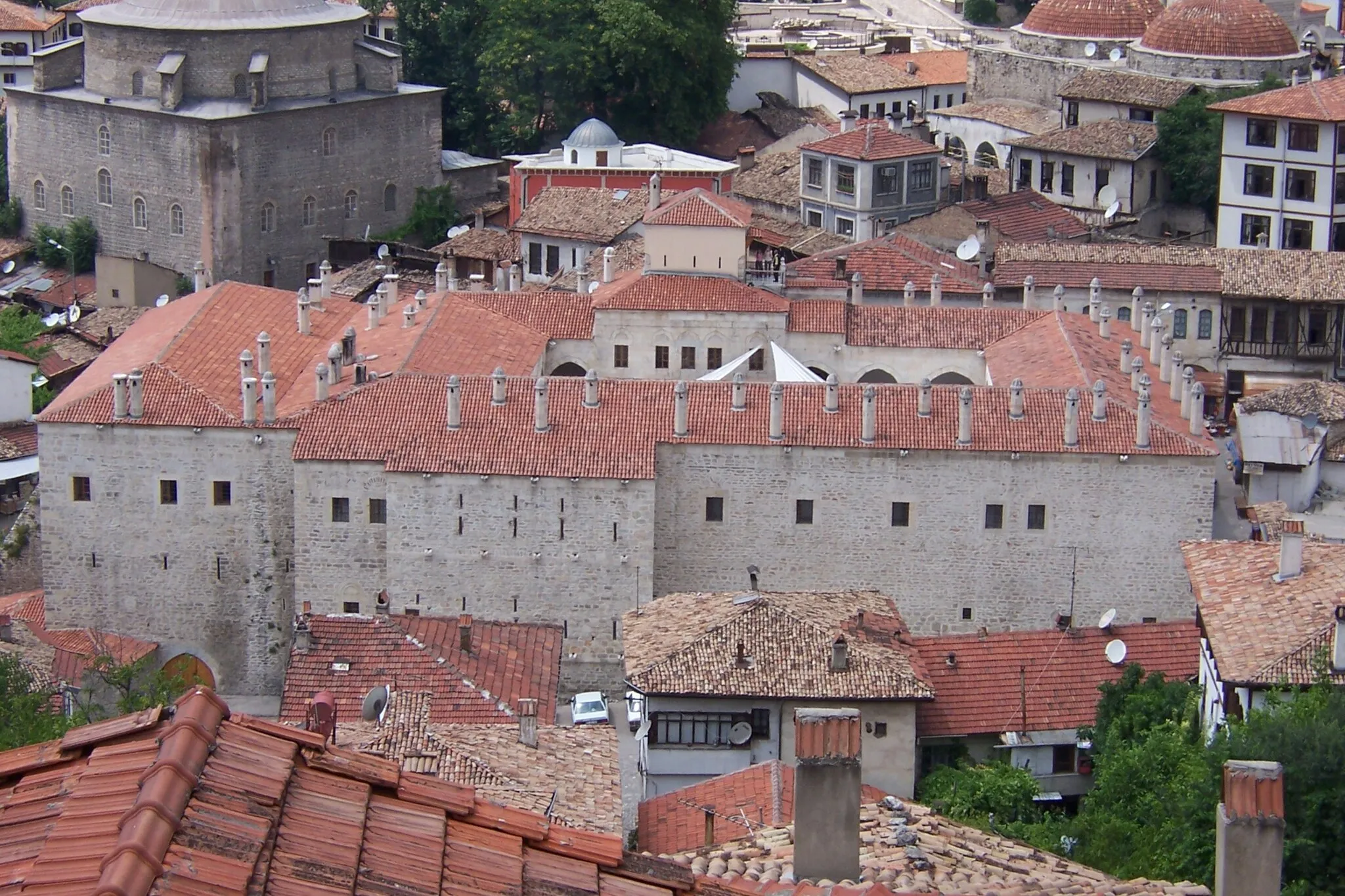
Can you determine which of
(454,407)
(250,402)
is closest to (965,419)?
(454,407)

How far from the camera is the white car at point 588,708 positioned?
36281 mm

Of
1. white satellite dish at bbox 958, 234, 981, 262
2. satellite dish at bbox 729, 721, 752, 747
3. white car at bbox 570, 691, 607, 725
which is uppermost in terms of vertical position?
white satellite dish at bbox 958, 234, 981, 262

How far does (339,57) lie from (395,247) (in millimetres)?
6890

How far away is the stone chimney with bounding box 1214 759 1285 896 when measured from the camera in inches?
649

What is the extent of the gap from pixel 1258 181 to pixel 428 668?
34.6 metres

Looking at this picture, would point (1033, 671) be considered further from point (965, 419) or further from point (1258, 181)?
point (1258, 181)

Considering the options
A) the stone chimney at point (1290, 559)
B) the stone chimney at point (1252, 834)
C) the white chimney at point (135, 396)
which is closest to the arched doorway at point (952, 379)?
the stone chimney at point (1290, 559)

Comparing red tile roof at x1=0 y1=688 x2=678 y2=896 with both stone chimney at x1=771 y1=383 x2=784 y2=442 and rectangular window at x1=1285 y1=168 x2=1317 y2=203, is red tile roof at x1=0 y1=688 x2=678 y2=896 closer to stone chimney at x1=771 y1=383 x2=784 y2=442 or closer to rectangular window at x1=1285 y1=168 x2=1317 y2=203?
stone chimney at x1=771 y1=383 x2=784 y2=442

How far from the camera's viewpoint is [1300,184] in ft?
199

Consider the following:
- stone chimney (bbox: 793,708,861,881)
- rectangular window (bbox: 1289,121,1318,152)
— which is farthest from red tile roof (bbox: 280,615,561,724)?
rectangular window (bbox: 1289,121,1318,152)

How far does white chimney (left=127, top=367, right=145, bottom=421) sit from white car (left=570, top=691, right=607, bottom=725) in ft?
28.9

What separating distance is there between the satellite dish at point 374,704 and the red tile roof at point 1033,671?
7.65 meters

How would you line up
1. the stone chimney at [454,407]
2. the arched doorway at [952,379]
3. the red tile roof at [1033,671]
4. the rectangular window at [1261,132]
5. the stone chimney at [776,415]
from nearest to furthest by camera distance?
the red tile roof at [1033,671] < the stone chimney at [776,415] < the stone chimney at [454,407] < the arched doorway at [952,379] < the rectangular window at [1261,132]

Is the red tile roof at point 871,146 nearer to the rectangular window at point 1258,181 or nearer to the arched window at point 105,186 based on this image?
the rectangular window at point 1258,181
